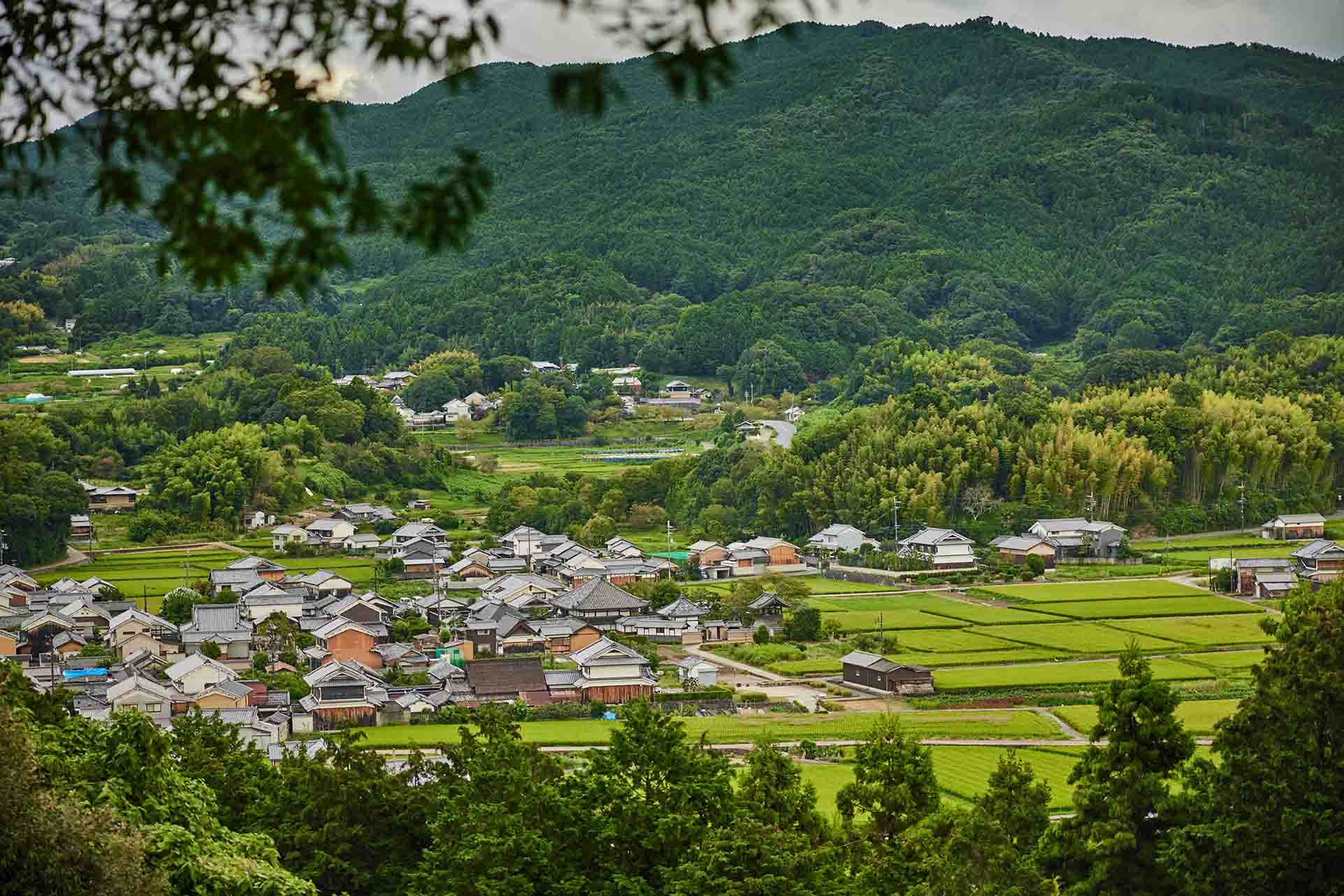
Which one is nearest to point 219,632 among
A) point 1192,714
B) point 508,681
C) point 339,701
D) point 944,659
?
point 339,701

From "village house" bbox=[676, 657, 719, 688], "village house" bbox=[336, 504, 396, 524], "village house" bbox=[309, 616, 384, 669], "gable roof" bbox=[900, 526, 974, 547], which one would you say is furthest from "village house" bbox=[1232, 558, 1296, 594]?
"village house" bbox=[336, 504, 396, 524]

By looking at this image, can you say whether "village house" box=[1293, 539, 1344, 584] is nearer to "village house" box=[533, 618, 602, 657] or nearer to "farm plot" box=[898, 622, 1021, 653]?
"farm plot" box=[898, 622, 1021, 653]

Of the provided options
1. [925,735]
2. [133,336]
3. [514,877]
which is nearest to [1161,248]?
[133,336]

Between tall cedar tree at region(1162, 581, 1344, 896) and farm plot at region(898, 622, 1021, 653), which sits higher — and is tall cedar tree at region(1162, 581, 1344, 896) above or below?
above

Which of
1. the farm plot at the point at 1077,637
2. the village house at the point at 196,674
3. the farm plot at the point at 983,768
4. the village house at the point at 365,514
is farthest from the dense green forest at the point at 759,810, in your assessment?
the village house at the point at 365,514

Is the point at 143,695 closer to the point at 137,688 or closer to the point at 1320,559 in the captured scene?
the point at 137,688
